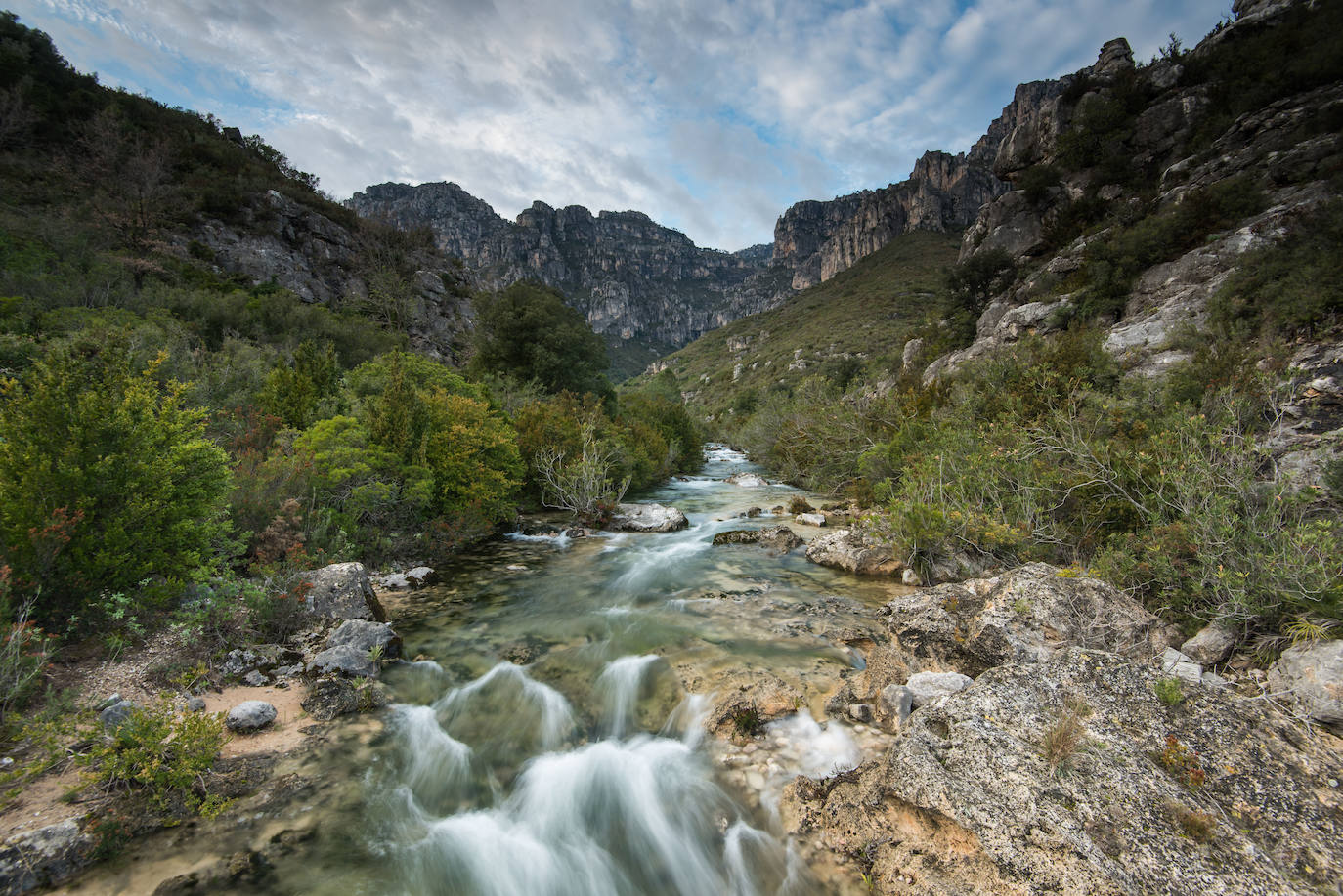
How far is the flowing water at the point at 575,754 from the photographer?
4.21 m

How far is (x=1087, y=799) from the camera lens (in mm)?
3418

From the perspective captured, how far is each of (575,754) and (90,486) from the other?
631cm

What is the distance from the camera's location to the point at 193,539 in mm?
6191

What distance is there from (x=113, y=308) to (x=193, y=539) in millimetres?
18443

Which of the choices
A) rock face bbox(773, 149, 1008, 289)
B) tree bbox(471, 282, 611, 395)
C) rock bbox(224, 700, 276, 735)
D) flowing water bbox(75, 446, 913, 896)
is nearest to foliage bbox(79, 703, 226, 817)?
flowing water bbox(75, 446, 913, 896)

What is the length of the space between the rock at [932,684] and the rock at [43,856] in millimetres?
7334

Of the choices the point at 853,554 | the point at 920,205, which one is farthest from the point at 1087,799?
the point at 920,205

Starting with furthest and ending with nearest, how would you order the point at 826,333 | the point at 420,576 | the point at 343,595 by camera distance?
the point at 826,333
the point at 420,576
the point at 343,595

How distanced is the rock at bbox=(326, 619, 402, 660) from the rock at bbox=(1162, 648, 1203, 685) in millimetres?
9576

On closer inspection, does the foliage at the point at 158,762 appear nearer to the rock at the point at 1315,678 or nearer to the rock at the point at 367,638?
the rock at the point at 367,638

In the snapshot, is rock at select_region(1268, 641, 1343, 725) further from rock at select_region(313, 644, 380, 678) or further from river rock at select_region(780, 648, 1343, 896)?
rock at select_region(313, 644, 380, 678)

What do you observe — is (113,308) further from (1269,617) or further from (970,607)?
(1269,617)

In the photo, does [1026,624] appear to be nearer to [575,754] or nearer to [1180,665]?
[1180,665]

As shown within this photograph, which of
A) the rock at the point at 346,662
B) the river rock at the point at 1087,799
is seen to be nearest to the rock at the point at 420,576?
the rock at the point at 346,662
